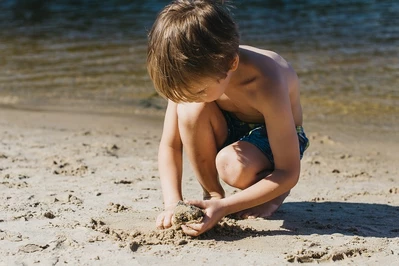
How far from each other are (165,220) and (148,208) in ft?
1.34

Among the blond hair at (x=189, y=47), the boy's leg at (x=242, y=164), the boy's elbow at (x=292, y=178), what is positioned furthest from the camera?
the boy's leg at (x=242, y=164)

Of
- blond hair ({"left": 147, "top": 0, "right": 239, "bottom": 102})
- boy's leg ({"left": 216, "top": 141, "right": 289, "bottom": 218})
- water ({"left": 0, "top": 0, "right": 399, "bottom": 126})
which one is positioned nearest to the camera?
blond hair ({"left": 147, "top": 0, "right": 239, "bottom": 102})

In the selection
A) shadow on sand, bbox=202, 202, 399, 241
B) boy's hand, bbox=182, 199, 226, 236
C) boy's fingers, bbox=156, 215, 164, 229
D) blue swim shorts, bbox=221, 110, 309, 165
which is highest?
blue swim shorts, bbox=221, 110, 309, 165

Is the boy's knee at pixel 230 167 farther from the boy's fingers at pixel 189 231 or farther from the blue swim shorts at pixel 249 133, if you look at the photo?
the boy's fingers at pixel 189 231

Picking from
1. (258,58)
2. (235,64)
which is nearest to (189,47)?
(235,64)

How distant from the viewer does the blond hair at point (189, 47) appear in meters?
2.48

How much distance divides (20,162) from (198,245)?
1.68m

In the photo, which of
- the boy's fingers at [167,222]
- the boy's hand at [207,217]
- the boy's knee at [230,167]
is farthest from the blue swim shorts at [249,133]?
the boy's fingers at [167,222]

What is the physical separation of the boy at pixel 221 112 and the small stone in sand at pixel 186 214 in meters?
0.02

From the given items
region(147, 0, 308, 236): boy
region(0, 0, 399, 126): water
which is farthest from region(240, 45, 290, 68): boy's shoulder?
region(0, 0, 399, 126): water

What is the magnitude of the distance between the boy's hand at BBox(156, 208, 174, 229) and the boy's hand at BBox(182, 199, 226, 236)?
0.10 metres

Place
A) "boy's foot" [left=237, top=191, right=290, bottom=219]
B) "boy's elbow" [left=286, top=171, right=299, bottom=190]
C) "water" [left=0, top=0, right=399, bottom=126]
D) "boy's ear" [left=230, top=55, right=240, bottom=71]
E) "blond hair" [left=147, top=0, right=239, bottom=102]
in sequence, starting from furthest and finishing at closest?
1. "water" [left=0, top=0, right=399, bottom=126]
2. "boy's foot" [left=237, top=191, right=290, bottom=219]
3. "boy's elbow" [left=286, top=171, right=299, bottom=190]
4. "boy's ear" [left=230, top=55, right=240, bottom=71]
5. "blond hair" [left=147, top=0, right=239, bottom=102]

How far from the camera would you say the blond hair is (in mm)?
2477

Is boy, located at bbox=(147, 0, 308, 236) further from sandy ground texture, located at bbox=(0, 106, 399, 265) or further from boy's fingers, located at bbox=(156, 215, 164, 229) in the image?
sandy ground texture, located at bbox=(0, 106, 399, 265)
